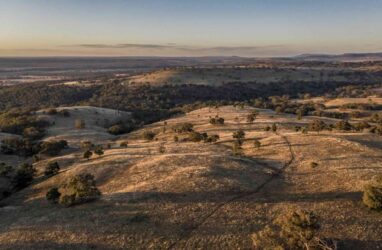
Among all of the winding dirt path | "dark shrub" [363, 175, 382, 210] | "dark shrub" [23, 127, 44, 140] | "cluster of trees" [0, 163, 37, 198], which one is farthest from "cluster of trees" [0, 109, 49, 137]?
"dark shrub" [363, 175, 382, 210]

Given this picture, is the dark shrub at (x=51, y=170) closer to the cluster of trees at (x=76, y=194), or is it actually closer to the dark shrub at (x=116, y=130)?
the cluster of trees at (x=76, y=194)

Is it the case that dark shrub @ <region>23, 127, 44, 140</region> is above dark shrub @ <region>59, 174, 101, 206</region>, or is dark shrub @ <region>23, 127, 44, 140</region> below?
below

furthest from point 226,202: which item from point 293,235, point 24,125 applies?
point 24,125

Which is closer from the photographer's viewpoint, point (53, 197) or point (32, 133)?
point (53, 197)

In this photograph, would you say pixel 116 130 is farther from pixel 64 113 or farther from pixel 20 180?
pixel 20 180

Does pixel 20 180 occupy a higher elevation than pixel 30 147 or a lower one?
higher

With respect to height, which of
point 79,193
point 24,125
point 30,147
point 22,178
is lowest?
point 24,125

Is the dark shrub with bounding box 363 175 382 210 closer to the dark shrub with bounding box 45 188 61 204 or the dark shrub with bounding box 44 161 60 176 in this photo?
the dark shrub with bounding box 45 188 61 204

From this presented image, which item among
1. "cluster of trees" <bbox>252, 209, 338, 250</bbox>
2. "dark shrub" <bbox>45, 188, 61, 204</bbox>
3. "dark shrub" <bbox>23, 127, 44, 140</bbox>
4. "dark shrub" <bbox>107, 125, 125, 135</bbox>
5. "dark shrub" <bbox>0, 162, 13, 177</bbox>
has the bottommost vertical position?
"dark shrub" <bbox>107, 125, 125, 135</bbox>

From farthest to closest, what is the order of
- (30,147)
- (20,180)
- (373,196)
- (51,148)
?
(30,147)
(51,148)
(20,180)
(373,196)
